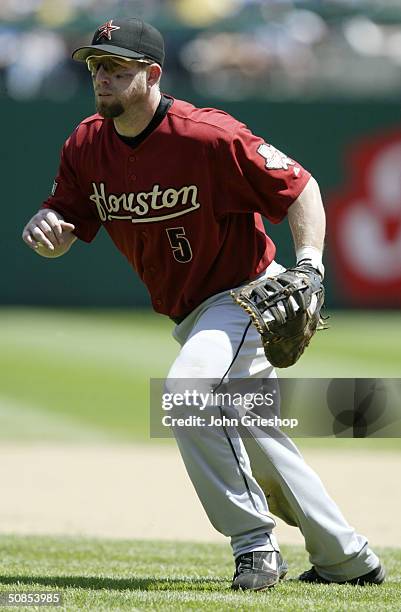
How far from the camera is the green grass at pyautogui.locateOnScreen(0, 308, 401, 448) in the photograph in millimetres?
9375

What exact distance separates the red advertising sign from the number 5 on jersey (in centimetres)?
1144

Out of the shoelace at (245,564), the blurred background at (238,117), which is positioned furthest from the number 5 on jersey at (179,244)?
the blurred background at (238,117)

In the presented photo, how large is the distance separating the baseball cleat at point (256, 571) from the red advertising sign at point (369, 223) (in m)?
11.7

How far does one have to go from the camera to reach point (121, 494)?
276 inches

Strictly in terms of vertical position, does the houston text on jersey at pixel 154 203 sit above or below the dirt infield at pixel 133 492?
above

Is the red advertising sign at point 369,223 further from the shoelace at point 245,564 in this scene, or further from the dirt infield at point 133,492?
the shoelace at point 245,564

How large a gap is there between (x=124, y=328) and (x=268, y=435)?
1000 centimetres

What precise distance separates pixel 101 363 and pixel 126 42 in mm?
7737

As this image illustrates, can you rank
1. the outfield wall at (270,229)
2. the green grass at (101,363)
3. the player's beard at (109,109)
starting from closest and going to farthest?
the player's beard at (109,109) < the green grass at (101,363) < the outfield wall at (270,229)

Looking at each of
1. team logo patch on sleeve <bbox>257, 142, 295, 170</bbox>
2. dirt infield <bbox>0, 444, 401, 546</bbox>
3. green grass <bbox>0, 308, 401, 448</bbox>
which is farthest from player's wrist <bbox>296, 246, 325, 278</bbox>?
green grass <bbox>0, 308, 401, 448</bbox>

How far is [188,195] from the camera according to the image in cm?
432

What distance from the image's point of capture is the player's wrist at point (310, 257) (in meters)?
4.20

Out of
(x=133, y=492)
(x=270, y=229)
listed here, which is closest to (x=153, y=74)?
(x=133, y=492)

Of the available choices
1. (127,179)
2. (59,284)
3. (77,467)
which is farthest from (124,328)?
(127,179)
